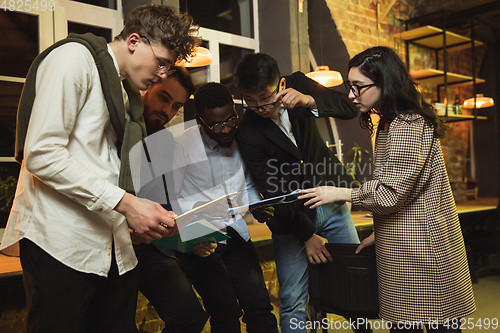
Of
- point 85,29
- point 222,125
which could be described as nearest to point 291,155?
point 222,125

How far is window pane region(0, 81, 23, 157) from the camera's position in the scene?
2.36m

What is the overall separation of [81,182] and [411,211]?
111 cm

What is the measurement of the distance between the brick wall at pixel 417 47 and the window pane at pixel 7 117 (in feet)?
10.3

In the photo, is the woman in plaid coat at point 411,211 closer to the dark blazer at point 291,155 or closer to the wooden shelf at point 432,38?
the dark blazer at point 291,155

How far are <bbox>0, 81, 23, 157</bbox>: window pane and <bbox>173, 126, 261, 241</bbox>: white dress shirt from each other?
1240 mm

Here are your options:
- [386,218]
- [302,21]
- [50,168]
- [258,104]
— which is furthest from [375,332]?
[302,21]

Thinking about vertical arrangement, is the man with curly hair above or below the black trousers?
above

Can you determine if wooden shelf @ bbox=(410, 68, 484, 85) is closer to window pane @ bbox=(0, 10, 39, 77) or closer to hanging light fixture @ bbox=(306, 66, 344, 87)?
hanging light fixture @ bbox=(306, 66, 344, 87)

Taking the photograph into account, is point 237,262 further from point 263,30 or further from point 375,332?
point 263,30

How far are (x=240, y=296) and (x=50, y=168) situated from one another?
1128mm

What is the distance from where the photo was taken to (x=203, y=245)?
1.69 metres

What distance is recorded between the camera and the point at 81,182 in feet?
3.21

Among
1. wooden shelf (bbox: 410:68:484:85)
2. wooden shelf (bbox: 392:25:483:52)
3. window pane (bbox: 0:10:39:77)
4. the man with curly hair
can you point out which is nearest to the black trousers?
the man with curly hair

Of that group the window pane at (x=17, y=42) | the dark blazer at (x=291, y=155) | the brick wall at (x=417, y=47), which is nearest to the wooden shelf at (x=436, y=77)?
the brick wall at (x=417, y=47)
